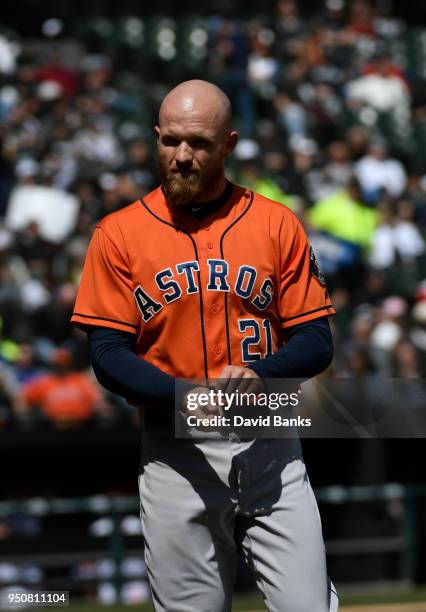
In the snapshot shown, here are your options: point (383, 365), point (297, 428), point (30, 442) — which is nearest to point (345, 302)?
point (383, 365)

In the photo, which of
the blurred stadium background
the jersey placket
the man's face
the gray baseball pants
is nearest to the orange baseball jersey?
the jersey placket

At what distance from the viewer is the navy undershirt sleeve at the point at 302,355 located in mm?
3422

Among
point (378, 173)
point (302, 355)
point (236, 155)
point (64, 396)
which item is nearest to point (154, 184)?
point (236, 155)

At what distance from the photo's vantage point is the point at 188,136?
3.47 metres

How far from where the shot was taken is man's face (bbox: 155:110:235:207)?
347 centimetres

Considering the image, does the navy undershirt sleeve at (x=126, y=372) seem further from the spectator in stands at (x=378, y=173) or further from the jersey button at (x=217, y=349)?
the spectator in stands at (x=378, y=173)

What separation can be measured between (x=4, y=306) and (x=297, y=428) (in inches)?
268

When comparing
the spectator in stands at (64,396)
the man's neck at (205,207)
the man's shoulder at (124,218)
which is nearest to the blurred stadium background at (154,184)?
the spectator in stands at (64,396)

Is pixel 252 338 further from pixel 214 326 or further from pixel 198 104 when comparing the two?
pixel 198 104

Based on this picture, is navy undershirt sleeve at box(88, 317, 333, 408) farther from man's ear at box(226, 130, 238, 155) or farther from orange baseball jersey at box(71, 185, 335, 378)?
man's ear at box(226, 130, 238, 155)

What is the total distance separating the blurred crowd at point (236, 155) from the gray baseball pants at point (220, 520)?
18.7ft

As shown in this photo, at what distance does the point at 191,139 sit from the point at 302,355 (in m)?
0.67

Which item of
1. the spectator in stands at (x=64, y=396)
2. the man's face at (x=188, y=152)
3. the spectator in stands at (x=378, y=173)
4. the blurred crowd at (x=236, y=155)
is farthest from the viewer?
the spectator in stands at (x=378, y=173)

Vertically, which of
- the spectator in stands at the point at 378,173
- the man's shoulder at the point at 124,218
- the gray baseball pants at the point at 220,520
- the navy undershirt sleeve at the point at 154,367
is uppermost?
the spectator in stands at the point at 378,173
